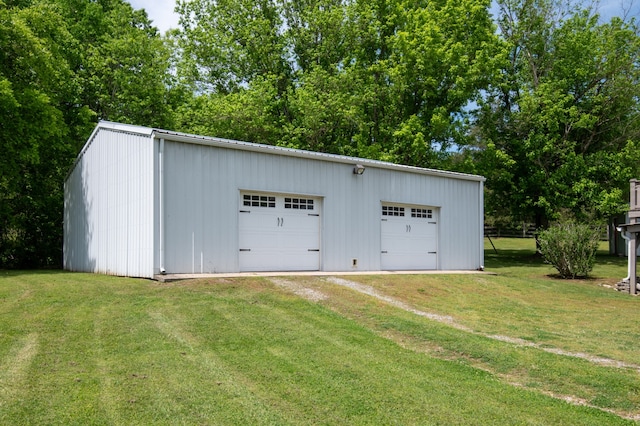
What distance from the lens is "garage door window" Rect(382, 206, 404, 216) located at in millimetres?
14945

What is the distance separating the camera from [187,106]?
2541cm

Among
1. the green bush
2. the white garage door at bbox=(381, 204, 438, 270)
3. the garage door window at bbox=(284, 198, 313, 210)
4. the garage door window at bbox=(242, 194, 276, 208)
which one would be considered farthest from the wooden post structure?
the garage door window at bbox=(242, 194, 276, 208)

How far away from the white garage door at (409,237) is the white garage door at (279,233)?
2524 millimetres

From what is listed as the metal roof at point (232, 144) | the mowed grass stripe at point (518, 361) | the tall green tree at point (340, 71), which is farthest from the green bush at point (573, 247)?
the mowed grass stripe at point (518, 361)

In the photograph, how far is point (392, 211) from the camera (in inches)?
595

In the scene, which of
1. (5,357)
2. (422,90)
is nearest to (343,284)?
(5,357)

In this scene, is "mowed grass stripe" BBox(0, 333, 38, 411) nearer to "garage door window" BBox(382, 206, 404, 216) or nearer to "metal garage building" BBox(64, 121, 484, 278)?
"metal garage building" BBox(64, 121, 484, 278)

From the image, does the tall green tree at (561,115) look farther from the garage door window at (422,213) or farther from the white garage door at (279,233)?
the white garage door at (279,233)

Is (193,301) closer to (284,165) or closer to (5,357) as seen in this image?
(5,357)

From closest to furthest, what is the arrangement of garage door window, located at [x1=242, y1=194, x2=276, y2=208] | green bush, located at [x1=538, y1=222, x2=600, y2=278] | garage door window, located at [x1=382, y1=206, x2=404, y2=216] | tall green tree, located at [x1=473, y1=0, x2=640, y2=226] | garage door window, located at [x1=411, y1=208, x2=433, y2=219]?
garage door window, located at [x1=242, y1=194, x2=276, y2=208]
garage door window, located at [x1=382, y1=206, x2=404, y2=216]
garage door window, located at [x1=411, y1=208, x2=433, y2=219]
green bush, located at [x1=538, y1=222, x2=600, y2=278]
tall green tree, located at [x1=473, y1=0, x2=640, y2=226]

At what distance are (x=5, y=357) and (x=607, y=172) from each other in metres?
25.2

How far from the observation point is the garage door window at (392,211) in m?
14.9

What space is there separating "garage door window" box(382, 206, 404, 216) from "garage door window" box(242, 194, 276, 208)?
376 cm

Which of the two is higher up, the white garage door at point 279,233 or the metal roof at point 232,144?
the metal roof at point 232,144
